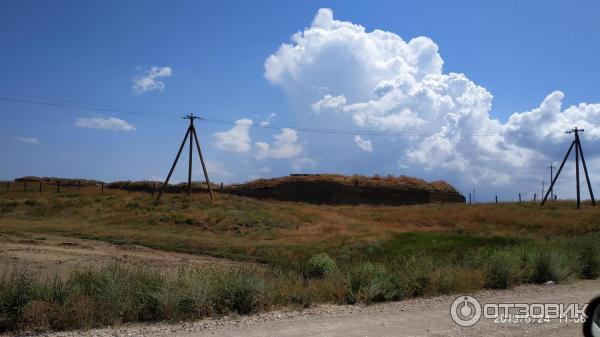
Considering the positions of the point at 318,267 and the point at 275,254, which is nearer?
the point at 318,267

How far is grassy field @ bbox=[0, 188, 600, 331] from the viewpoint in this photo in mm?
8969

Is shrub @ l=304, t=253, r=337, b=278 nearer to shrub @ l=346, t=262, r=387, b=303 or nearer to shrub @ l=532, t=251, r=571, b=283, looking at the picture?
shrub @ l=346, t=262, r=387, b=303

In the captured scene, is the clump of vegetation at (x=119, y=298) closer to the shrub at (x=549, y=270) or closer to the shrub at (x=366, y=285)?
the shrub at (x=366, y=285)

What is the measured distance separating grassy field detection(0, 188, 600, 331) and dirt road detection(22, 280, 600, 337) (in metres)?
Answer: 0.53

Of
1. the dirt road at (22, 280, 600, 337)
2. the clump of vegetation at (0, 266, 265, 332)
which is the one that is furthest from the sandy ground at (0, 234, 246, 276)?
the dirt road at (22, 280, 600, 337)

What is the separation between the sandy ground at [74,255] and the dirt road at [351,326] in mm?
10942

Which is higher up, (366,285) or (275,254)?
(366,285)

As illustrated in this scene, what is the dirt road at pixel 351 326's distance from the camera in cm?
785

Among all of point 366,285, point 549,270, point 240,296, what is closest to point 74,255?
point 240,296

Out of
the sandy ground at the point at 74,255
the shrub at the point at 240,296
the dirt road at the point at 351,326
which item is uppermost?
the shrub at the point at 240,296

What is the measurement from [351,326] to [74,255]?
1929 centimetres

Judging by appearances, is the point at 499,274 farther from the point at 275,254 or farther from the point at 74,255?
the point at 74,255

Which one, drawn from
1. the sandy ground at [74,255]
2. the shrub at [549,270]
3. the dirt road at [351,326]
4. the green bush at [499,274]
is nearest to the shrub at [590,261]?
the shrub at [549,270]

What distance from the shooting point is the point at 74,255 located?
2348cm
